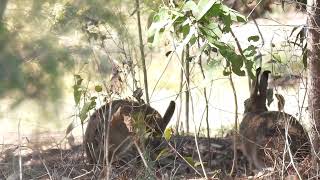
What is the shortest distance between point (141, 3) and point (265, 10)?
0.99 m

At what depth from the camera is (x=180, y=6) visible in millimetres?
3311

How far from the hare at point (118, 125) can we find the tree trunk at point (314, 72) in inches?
39.5

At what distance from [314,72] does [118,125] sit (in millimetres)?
1447

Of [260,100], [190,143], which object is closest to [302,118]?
[260,100]

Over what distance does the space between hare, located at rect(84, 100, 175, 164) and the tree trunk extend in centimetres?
100

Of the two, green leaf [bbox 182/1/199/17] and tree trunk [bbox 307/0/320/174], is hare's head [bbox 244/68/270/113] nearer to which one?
tree trunk [bbox 307/0/320/174]

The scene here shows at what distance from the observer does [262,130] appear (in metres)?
4.12

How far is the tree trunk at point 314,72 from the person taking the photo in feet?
11.3

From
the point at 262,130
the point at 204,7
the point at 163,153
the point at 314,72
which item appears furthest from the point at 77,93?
the point at 314,72

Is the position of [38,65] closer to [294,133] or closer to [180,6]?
[180,6]

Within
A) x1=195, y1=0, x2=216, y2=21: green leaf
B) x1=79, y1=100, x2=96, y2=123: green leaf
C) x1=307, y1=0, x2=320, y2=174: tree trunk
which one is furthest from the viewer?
x1=79, y1=100, x2=96, y2=123: green leaf

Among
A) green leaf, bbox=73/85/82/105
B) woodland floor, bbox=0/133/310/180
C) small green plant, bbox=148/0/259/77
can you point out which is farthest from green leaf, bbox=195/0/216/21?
green leaf, bbox=73/85/82/105

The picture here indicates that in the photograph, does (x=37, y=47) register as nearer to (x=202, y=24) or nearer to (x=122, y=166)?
(x=122, y=166)

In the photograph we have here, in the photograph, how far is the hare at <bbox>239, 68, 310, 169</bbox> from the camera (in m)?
3.81
